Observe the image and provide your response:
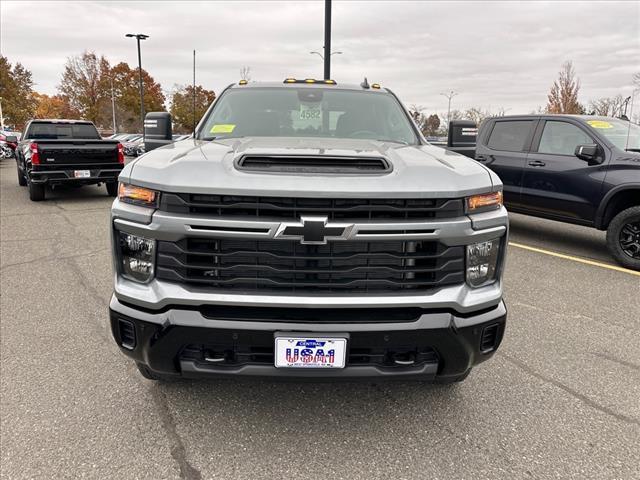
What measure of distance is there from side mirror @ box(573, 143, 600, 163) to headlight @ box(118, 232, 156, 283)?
5922mm

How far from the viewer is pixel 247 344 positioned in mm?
2166

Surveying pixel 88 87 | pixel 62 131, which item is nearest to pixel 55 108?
pixel 88 87

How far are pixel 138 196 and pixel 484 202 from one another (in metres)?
1.70

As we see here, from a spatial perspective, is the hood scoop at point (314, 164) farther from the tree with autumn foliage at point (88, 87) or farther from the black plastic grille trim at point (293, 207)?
the tree with autumn foliage at point (88, 87)

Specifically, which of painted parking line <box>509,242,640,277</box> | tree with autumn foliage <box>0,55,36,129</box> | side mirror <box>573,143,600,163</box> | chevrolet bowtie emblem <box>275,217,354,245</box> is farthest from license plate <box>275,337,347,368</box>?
tree with autumn foliage <box>0,55,36,129</box>

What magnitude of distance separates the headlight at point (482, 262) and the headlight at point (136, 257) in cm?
152

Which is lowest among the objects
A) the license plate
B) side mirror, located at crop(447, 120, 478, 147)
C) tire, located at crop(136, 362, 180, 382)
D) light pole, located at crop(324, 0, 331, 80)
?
tire, located at crop(136, 362, 180, 382)

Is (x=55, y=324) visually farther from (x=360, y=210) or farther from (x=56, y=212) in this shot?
(x=56, y=212)

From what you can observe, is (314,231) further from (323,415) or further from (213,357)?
(323,415)

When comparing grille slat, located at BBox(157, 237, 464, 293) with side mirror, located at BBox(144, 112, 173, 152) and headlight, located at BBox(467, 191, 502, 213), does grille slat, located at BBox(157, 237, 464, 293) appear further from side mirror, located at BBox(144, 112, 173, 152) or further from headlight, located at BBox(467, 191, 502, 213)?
side mirror, located at BBox(144, 112, 173, 152)

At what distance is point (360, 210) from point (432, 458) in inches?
51.6

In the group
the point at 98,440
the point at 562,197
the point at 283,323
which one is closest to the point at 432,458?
the point at 283,323

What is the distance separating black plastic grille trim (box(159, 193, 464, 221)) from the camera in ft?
6.93

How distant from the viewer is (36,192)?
1048cm
